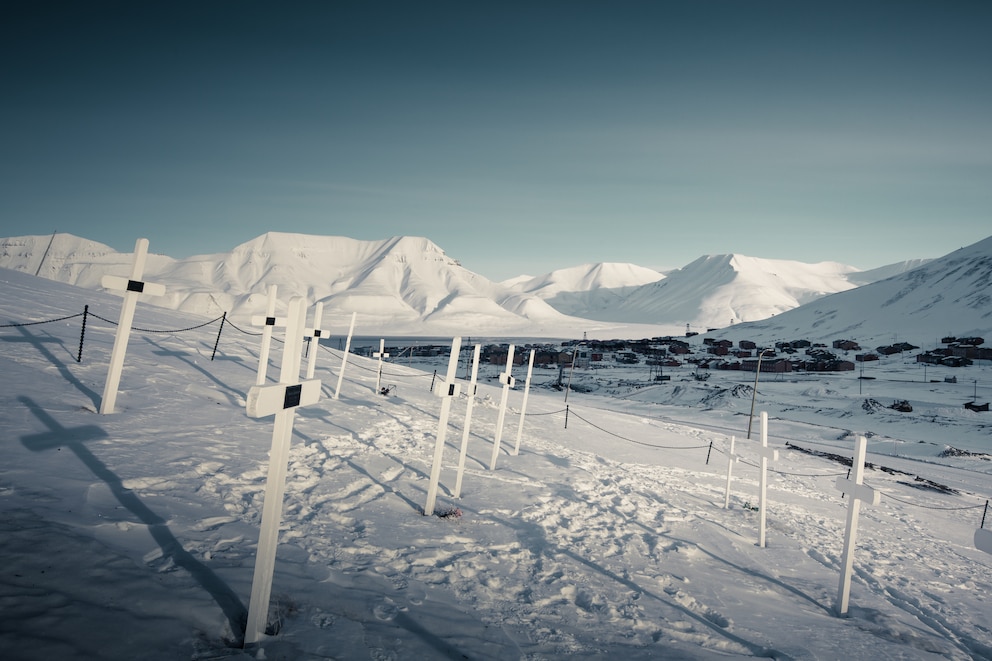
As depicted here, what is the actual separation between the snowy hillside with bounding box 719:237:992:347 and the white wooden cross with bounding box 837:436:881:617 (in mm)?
106954

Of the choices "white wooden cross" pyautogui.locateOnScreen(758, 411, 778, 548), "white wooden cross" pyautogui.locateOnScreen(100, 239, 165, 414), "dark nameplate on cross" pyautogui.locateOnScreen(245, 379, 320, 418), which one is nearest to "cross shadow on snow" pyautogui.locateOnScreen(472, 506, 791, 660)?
"white wooden cross" pyautogui.locateOnScreen(758, 411, 778, 548)

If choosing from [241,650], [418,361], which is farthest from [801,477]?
[418,361]

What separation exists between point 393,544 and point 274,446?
3211 mm

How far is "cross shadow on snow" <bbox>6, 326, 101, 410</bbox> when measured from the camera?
32.8 feet

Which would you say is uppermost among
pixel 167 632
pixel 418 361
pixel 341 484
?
pixel 167 632

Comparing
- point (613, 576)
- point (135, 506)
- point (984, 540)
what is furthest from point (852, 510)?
point (135, 506)

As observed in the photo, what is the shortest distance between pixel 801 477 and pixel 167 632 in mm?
20648

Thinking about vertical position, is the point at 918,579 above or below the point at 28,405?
below

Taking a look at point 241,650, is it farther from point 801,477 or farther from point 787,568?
point 801,477

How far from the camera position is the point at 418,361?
8250 centimetres

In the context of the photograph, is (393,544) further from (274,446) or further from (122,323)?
(122,323)

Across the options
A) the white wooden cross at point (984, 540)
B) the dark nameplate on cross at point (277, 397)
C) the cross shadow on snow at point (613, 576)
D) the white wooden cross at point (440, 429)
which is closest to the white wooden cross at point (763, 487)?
the white wooden cross at point (984, 540)

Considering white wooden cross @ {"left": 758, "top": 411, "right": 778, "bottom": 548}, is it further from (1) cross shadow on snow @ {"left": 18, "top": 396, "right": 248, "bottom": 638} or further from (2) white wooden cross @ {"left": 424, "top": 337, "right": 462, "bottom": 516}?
(1) cross shadow on snow @ {"left": 18, "top": 396, "right": 248, "bottom": 638}

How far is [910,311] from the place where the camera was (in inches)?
4710
